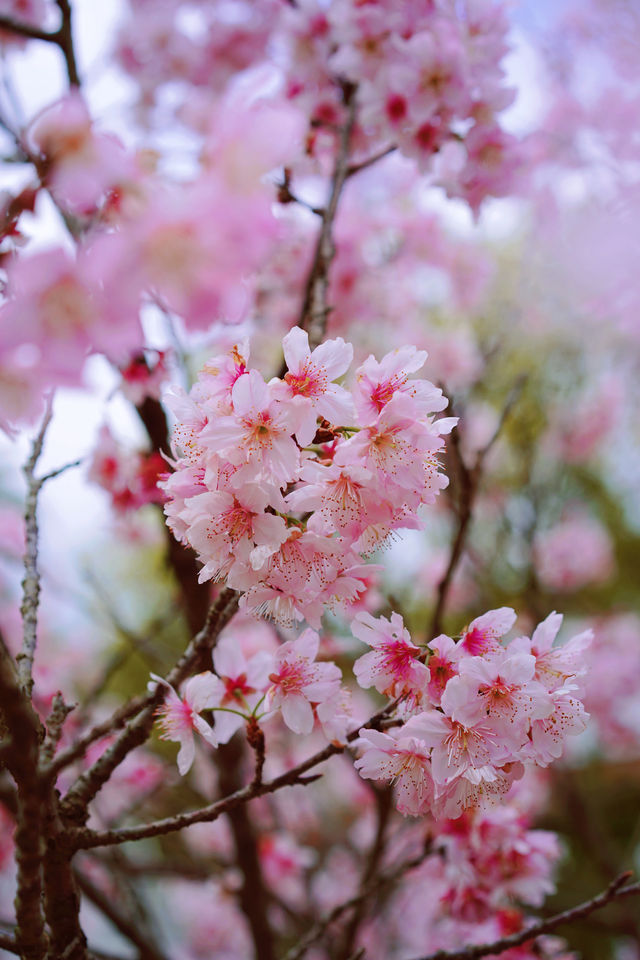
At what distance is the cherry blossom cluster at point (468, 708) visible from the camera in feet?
2.62

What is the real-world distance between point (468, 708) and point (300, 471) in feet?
1.08

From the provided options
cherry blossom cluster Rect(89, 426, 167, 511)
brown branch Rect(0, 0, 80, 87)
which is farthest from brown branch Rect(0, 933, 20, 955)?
brown branch Rect(0, 0, 80, 87)

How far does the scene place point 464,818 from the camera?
1.27m

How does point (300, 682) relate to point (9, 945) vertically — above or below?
above

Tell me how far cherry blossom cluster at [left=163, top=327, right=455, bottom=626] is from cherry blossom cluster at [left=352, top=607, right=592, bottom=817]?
12 cm

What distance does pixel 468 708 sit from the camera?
0.79m

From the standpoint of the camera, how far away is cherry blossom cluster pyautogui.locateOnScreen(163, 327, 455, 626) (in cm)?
78

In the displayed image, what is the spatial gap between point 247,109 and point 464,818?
1.20 meters

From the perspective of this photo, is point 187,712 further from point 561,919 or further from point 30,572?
point 561,919

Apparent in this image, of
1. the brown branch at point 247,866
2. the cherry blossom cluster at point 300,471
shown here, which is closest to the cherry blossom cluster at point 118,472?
the brown branch at point 247,866

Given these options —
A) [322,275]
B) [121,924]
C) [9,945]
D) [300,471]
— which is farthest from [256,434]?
[121,924]

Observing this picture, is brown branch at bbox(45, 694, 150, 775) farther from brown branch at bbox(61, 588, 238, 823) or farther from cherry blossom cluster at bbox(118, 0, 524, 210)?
cherry blossom cluster at bbox(118, 0, 524, 210)

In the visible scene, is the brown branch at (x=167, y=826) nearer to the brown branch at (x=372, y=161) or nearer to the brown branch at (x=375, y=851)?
the brown branch at (x=375, y=851)

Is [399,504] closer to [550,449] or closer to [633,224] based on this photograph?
[633,224]
